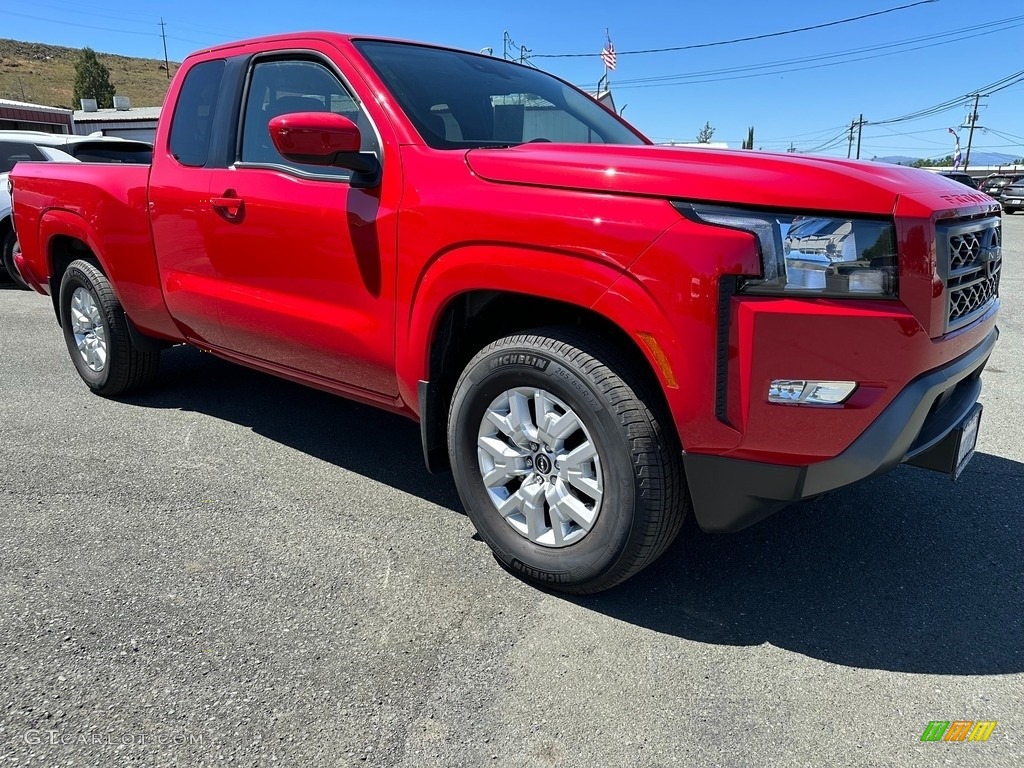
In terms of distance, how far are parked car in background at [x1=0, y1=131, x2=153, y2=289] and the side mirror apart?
6.70 meters

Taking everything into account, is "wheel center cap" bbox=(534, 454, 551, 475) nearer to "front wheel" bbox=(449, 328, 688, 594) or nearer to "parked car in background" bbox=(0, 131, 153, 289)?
"front wheel" bbox=(449, 328, 688, 594)

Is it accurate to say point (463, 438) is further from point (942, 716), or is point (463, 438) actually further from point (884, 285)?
point (942, 716)

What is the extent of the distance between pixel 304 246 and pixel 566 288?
1.29 m

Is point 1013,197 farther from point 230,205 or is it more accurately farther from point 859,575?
point 230,205

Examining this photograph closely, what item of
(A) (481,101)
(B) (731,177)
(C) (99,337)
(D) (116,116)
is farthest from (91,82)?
(B) (731,177)

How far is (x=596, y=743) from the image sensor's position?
1956mm

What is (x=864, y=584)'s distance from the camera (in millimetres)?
2689

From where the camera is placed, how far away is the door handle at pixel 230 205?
3.30 m

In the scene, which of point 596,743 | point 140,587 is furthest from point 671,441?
point 140,587

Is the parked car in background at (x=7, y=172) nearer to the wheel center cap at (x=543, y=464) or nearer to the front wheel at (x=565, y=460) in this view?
the front wheel at (x=565, y=460)

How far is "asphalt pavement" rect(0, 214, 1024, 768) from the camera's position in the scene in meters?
1.96

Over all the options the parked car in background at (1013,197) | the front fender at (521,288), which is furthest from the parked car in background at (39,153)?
the parked car in background at (1013,197)

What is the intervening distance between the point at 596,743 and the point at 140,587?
5.40 ft

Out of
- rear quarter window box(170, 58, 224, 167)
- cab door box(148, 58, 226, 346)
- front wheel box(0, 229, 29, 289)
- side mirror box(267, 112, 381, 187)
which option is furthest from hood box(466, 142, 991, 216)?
front wheel box(0, 229, 29, 289)
